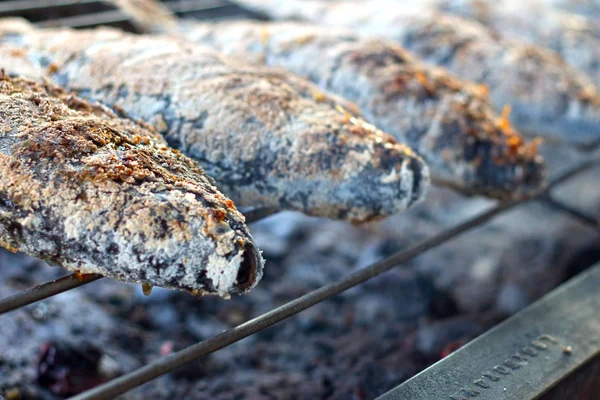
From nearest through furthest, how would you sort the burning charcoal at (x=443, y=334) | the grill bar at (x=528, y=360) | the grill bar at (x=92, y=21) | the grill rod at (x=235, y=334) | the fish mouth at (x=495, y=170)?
the grill rod at (x=235, y=334)
the grill bar at (x=528, y=360)
the fish mouth at (x=495, y=170)
the burning charcoal at (x=443, y=334)
the grill bar at (x=92, y=21)

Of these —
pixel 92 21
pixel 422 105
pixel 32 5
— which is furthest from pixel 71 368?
pixel 32 5

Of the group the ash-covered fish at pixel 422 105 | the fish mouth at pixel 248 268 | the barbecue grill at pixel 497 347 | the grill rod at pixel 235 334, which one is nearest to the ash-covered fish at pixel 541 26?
the ash-covered fish at pixel 422 105

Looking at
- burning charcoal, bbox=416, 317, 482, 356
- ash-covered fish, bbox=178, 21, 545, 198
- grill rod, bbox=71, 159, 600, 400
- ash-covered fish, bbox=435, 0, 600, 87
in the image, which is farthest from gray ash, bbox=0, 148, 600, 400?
ash-covered fish, bbox=435, 0, 600, 87

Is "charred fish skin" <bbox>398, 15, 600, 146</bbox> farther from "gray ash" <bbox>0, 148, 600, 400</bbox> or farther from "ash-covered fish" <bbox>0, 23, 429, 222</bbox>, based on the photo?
"ash-covered fish" <bbox>0, 23, 429, 222</bbox>

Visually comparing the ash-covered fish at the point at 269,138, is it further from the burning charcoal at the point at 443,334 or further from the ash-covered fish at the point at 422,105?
the burning charcoal at the point at 443,334

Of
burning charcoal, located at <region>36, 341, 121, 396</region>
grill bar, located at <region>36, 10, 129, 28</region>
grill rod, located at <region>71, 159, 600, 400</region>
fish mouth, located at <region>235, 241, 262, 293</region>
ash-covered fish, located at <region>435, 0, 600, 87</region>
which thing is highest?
ash-covered fish, located at <region>435, 0, 600, 87</region>
